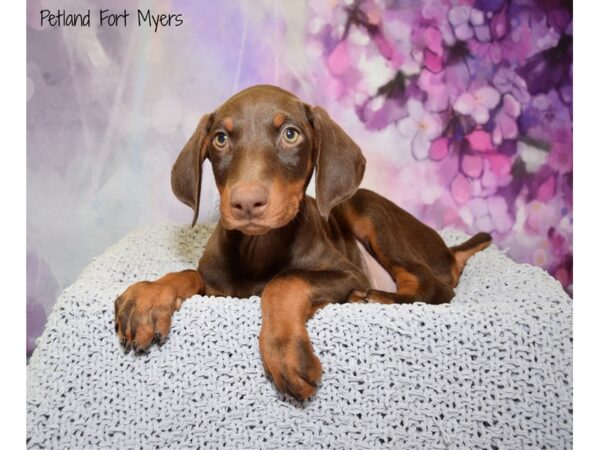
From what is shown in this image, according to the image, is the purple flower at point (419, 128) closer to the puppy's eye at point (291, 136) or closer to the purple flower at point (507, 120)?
the purple flower at point (507, 120)

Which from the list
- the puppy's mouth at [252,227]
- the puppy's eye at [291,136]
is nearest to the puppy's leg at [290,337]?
the puppy's mouth at [252,227]

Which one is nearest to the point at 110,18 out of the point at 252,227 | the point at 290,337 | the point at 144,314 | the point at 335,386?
the point at 252,227

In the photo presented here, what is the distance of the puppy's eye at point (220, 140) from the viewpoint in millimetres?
3094

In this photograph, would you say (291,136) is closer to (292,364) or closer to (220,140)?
(220,140)

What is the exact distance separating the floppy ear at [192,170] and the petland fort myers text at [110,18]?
4.55 ft

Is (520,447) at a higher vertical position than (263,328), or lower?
lower

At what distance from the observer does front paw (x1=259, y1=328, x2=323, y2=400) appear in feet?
8.26

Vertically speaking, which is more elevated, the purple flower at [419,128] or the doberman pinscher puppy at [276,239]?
the purple flower at [419,128]

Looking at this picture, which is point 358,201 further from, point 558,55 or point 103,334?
point 103,334

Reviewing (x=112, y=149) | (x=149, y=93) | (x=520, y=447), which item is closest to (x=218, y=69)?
→ (x=149, y=93)

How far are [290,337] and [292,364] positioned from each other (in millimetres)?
110

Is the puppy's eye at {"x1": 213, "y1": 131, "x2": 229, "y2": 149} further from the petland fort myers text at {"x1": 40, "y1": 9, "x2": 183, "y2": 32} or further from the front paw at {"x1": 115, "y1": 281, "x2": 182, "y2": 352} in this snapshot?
the petland fort myers text at {"x1": 40, "y1": 9, "x2": 183, "y2": 32}

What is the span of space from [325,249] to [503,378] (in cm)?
117

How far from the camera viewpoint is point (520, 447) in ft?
8.93
